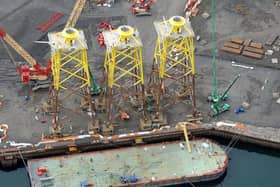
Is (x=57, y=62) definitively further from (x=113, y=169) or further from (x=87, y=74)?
(x=113, y=169)

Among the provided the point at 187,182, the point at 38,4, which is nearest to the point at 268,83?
the point at 187,182

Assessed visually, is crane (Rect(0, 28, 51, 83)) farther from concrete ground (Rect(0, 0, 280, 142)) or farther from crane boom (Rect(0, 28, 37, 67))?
concrete ground (Rect(0, 0, 280, 142))

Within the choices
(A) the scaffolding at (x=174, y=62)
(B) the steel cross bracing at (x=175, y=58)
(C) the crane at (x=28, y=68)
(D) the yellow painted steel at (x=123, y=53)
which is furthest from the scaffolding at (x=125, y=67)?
(C) the crane at (x=28, y=68)

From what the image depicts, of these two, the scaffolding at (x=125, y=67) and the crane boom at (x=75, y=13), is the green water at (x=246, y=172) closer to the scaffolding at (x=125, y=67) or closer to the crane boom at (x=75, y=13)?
the scaffolding at (x=125, y=67)

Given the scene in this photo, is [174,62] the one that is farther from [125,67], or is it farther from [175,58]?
[125,67]

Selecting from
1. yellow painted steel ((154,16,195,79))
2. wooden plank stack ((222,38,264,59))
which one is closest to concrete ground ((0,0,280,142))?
wooden plank stack ((222,38,264,59))

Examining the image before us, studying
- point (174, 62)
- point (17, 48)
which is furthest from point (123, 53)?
point (17, 48)
